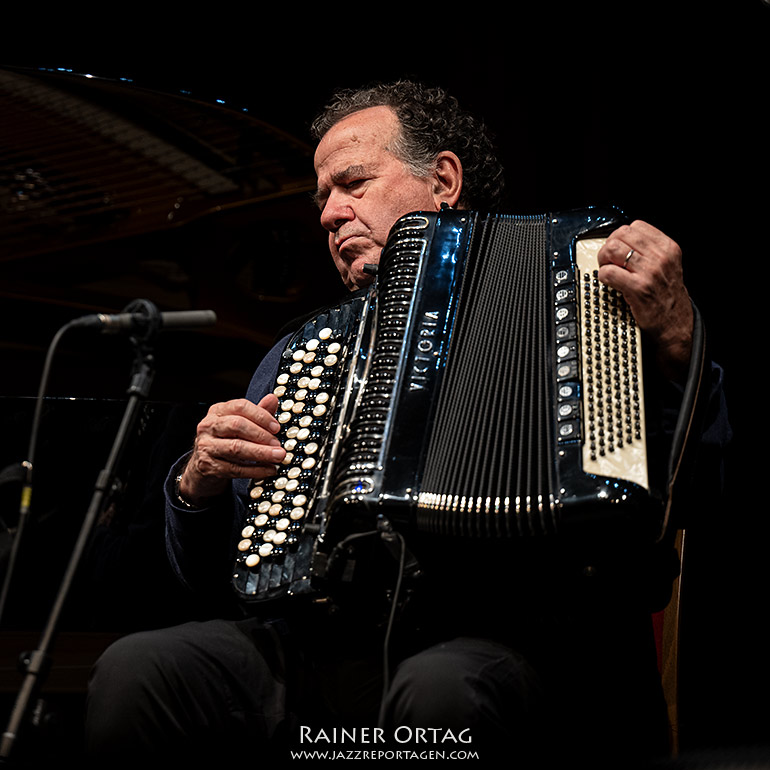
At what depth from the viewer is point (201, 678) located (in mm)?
1534

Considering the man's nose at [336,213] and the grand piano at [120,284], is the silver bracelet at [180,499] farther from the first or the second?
the man's nose at [336,213]

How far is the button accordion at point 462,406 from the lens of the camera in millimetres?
Answer: 1356

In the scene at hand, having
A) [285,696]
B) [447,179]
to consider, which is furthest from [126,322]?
[447,179]

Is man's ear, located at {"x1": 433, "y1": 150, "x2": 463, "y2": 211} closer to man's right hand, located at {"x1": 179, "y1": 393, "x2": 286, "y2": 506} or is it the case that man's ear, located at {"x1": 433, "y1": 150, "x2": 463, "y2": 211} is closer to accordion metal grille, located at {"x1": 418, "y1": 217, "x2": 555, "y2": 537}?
accordion metal grille, located at {"x1": 418, "y1": 217, "x2": 555, "y2": 537}

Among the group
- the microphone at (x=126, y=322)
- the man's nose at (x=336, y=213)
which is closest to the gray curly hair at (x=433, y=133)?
the man's nose at (x=336, y=213)

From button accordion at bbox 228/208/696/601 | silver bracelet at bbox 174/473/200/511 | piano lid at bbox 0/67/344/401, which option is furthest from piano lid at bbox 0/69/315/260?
silver bracelet at bbox 174/473/200/511

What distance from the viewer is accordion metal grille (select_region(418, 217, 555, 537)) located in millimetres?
1360

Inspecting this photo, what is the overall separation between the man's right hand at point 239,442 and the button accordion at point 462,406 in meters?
0.04

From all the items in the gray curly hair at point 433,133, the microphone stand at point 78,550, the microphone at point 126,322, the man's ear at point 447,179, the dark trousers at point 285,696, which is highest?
the gray curly hair at point 433,133

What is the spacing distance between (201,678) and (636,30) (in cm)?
249

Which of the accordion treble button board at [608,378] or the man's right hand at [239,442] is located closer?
the accordion treble button board at [608,378]

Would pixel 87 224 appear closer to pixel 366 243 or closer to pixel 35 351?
pixel 35 351

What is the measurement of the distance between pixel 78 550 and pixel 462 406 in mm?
667

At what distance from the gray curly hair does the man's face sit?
0.04m
